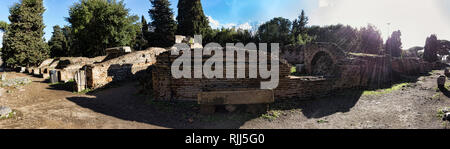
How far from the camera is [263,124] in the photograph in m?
4.79

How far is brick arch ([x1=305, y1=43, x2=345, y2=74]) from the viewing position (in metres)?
10.1

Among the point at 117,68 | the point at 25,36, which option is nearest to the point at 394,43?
the point at 117,68

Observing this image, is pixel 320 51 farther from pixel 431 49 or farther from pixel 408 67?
pixel 431 49

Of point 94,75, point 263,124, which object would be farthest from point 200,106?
point 94,75

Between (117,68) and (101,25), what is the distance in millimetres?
14199

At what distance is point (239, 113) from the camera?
5.25m

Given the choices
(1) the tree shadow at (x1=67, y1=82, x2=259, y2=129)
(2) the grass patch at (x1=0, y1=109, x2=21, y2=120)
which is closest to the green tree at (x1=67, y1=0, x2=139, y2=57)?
(1) the tree shadow at (x1=67, y1=82, x2=259, y2=129)

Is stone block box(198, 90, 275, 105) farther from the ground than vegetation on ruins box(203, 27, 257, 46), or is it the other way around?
vegetation on ruins box(203, 27, 257, 46)

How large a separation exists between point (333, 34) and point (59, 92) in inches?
1652

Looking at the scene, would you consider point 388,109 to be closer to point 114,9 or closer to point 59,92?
point 59,92

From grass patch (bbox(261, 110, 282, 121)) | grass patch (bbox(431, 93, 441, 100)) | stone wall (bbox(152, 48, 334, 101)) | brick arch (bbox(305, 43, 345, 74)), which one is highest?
brick arch (bbox(305, 43, 345, 74))

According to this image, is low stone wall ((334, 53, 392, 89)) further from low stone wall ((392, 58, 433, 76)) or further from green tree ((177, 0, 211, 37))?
green tree ((177, 0, 211, 37))

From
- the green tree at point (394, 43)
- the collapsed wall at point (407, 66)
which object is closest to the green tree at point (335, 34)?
the green tree at point (394, 43)

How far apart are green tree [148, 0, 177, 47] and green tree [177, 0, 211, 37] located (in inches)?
118
